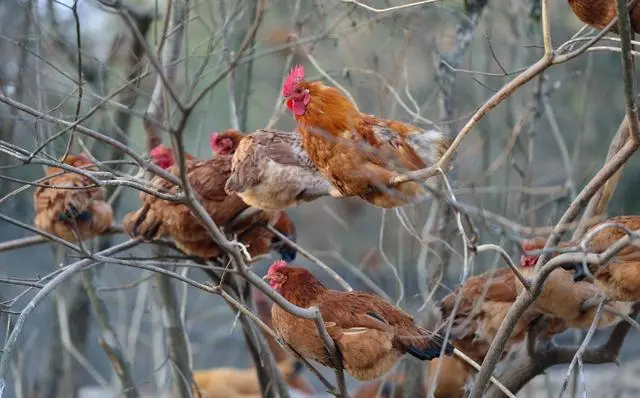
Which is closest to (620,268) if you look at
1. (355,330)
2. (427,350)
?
(427,350)

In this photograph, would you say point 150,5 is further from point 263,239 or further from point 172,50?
point 263,239

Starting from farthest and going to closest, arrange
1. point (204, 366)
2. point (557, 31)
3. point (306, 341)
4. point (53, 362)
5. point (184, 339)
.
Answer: point (204, 366) < point (557, 31) < point (53, 362) < point (184, 339) < point (306, 341)

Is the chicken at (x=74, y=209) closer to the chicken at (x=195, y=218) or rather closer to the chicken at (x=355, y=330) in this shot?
the chicken at (x=195, y=218)

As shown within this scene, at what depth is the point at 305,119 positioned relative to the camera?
13.9ft

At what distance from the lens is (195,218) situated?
4992 millimetres

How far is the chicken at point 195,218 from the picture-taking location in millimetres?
5066

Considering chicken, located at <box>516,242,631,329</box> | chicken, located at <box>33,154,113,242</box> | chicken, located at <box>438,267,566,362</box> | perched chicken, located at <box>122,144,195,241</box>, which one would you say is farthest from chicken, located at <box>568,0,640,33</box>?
chicken, located at <box>33,154,113,242</box>

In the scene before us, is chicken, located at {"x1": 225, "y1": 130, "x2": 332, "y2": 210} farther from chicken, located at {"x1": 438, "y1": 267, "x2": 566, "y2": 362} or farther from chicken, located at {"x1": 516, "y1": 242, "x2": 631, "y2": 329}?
chicken, located at {"x1": 516, "y1": 242, "x2": 631, "y2": 329}

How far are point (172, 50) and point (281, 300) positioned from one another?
306cm

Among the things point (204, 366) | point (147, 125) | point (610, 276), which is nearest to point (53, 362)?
point (147, 125)

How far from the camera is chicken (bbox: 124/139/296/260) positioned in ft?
16.6

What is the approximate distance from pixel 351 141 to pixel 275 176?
0.75 metres

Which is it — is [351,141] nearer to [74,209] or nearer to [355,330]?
[355,330]

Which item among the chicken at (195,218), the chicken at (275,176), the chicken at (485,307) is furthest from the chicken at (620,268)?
the chicken at (195,218)
